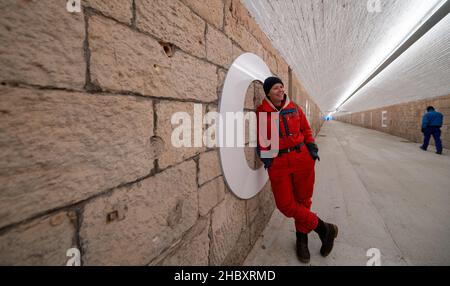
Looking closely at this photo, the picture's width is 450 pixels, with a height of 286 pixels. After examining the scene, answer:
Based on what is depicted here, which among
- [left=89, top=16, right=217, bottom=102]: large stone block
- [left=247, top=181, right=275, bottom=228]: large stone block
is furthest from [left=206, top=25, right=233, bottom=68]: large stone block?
[left=247, top=181, right=275, bottom=228]: large stone block

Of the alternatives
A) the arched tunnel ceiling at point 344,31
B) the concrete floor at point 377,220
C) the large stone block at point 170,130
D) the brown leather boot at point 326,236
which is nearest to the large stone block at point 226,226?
the concrete floor at point 377,220

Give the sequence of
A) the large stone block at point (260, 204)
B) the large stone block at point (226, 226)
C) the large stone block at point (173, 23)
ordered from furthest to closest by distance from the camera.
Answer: the large stone block at point (260, 204) < the large stone block at point (226, 226) < the large stone block at point (173, 23)

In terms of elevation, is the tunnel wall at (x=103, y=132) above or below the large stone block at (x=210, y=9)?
below

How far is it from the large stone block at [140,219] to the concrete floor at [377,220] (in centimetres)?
126

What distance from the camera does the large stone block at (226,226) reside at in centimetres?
137

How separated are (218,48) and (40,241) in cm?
139

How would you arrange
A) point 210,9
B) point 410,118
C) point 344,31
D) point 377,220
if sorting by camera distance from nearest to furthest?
point 210,9 → point 377,220 → point 344,31 → point 410,118

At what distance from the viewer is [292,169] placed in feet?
5.82

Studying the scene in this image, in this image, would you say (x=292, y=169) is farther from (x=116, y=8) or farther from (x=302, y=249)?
(x=116, y=8)

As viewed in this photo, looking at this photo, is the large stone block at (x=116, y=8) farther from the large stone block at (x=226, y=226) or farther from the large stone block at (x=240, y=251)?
the large stone block at (x=240, y=251)

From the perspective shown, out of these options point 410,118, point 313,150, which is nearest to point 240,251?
point 313,150

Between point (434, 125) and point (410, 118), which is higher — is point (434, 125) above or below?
below

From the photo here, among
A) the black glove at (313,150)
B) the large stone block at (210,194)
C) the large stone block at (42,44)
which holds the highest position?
the large stone block at (42,44)

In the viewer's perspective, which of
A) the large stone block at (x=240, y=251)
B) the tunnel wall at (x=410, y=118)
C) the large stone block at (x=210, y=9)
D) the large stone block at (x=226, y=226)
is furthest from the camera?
the tunnel wall at (x=410, y=118)
